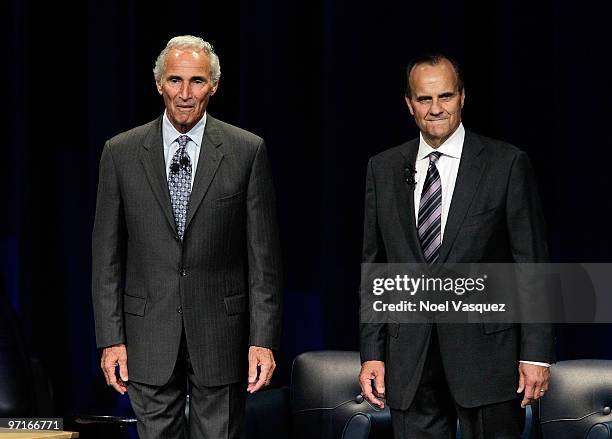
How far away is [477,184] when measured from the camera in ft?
8.76

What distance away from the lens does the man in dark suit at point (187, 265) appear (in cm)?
275

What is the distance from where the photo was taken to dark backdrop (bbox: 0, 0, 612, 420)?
3939mm

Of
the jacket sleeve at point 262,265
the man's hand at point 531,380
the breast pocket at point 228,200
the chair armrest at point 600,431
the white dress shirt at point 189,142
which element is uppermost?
the white dress shirt at point 189,142

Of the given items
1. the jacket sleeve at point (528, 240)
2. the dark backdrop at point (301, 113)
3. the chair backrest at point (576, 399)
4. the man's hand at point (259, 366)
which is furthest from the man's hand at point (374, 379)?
the dark backdrop at point (301, 113)

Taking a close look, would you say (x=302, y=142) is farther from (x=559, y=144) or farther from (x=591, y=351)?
(x=591, y=351)

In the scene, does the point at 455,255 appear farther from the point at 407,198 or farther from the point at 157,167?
the point at 157,167

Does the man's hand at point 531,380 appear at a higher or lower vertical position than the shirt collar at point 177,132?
lower

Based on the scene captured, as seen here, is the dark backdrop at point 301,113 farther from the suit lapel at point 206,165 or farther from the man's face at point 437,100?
the suit lapel at point 206,165

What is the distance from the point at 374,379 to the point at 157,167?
0.71 metres

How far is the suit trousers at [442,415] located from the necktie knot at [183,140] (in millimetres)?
726

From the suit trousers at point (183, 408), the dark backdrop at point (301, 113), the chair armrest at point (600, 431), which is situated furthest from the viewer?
the dark backdrop at point (301, 113)

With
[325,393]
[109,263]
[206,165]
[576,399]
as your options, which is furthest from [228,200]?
[576,399]

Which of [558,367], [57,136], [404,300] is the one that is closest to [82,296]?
[57,136]

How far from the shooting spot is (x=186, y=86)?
278 centimetres
